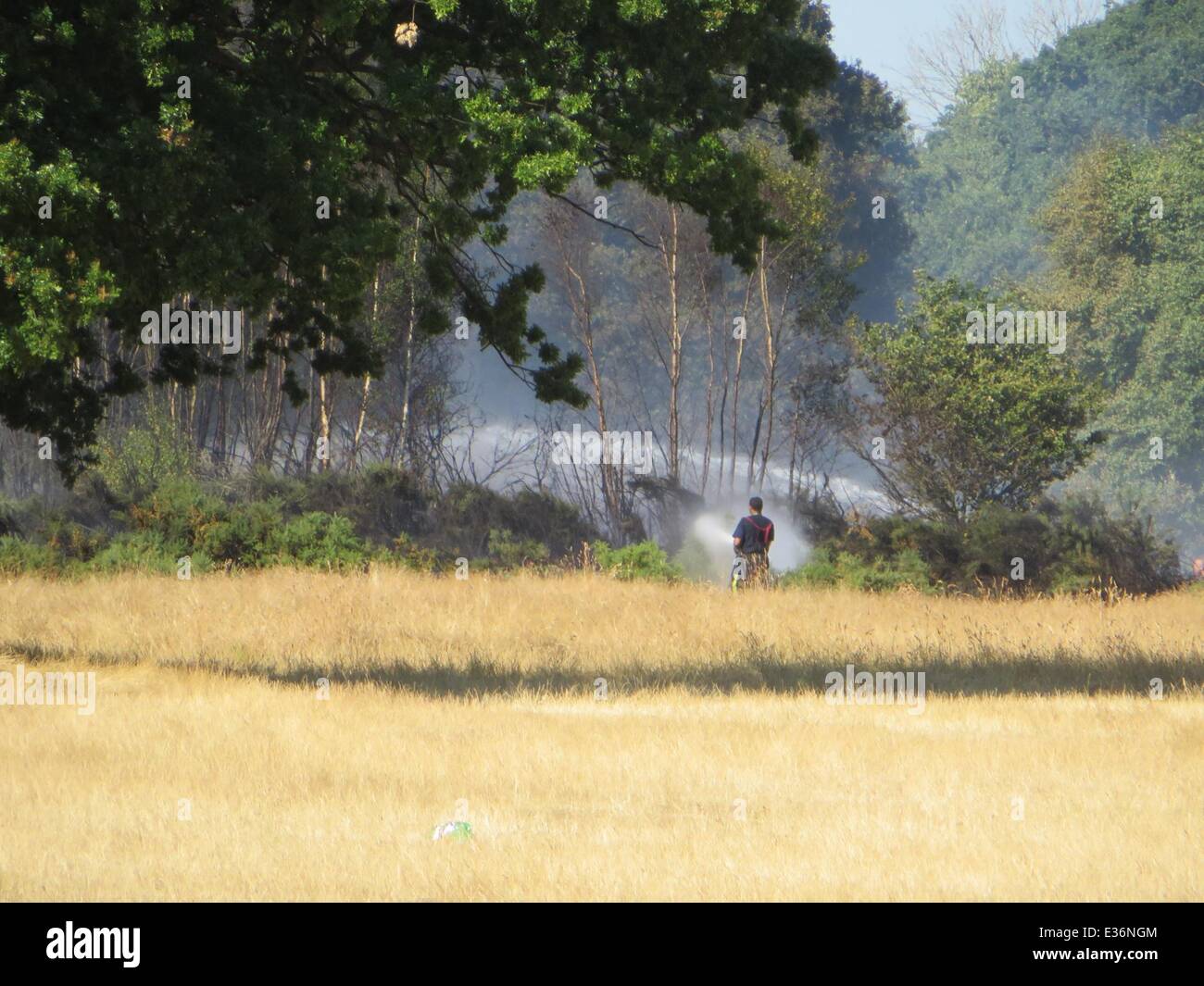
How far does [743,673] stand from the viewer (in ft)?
59.1

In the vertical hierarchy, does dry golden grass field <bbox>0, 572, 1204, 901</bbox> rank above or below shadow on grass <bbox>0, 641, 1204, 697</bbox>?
above

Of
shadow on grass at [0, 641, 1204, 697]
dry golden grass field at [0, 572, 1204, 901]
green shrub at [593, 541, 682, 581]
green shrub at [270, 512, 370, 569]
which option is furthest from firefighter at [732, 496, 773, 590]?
green shrub at [270, 512, 370, 569]

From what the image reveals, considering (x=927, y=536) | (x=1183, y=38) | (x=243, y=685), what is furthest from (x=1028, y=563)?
(x=1183, y=38)

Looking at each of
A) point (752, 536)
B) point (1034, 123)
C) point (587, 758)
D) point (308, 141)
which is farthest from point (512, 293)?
point (1034, 123)

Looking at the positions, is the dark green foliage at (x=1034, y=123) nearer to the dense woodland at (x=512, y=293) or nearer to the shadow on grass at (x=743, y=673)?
the dense woodland at (x=512, y=293)

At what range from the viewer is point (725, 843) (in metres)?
9.22

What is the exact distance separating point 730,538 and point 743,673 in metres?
18.1

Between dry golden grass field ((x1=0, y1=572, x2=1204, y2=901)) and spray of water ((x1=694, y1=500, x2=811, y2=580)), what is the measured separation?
1093 cm

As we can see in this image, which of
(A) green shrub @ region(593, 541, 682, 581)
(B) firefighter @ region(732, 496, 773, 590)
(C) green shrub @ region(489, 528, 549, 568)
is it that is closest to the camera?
(B) firefighter @ region(732, 496, 773, 590)

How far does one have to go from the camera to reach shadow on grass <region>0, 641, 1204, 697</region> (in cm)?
1662

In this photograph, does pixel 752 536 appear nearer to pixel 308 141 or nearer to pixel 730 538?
pixel 308 141

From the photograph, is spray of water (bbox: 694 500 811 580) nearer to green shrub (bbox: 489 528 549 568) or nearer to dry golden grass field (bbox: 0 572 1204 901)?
green shrub (bbox: 489 528 549 568)

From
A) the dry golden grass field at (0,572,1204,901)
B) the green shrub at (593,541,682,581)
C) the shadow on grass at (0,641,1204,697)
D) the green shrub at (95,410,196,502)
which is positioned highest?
the green shrub at (95,410,196,502)

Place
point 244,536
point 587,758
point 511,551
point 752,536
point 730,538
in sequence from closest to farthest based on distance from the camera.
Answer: point 587,758 < point 752,536 < point 244,536 < point 511,551 < point 730,538
